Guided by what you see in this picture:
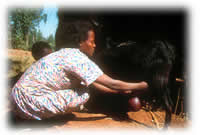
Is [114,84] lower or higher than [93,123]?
higher

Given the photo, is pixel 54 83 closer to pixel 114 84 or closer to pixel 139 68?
pixel 114 84

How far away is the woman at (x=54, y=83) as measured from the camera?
6.11 feet

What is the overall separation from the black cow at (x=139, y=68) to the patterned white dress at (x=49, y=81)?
3.14 feet

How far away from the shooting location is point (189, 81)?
11.0 ft

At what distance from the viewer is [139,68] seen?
3162 millimetres

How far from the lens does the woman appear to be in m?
1.86

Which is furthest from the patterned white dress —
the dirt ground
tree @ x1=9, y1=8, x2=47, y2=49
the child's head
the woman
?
tree @ x1=9, y1=8, x2=47, y2=49

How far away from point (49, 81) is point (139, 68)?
1.81 m

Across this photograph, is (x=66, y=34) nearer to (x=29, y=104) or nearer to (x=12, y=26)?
(x=29, y=104)

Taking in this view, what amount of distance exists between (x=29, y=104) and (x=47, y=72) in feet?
1.31

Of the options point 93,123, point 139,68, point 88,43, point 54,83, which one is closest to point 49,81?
point 54,83

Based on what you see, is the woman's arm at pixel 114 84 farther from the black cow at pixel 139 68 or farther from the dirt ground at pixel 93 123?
the dirt ground at pixel 93 123

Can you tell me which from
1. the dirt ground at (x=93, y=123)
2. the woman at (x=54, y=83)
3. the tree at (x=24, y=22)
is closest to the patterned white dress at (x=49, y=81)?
the woman at (x=54, y=83)

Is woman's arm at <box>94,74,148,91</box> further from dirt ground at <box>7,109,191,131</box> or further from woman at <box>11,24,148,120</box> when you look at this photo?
dirt ground at <box>7,109,191,131</box>
